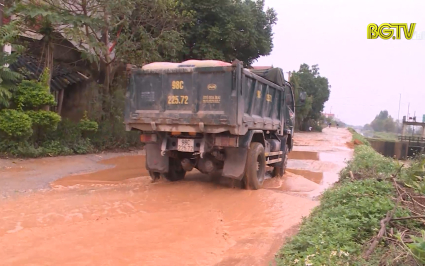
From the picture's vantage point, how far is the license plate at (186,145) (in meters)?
7.47

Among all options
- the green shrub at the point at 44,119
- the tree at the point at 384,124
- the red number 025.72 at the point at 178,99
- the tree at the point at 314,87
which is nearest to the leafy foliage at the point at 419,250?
the red number 025.72 at the point at 178,99

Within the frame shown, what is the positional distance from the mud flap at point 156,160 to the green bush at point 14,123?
4.77 m

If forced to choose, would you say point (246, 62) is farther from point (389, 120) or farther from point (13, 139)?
point (389, 120)

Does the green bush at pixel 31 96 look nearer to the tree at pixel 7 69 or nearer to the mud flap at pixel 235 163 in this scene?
the tree at pixel 7 69

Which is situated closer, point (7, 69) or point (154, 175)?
point (154, 175)

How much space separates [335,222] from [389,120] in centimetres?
10780

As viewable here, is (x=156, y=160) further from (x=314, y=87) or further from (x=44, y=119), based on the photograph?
(x=314, y=87)

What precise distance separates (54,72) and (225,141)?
1026cm

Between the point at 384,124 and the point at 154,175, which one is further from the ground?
the point at 384,124

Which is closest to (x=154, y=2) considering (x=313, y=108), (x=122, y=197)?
(x=122, y=197)

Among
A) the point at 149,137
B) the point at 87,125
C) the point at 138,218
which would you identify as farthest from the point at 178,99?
the point at 87,125

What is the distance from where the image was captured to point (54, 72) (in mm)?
14797

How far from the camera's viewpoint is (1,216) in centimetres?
560

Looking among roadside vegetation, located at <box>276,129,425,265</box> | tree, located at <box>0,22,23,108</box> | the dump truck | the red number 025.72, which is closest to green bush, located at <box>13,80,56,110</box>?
tree, located at <box>0,22,23,108</box>
